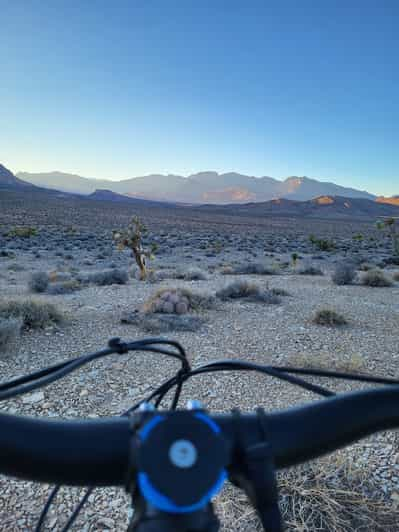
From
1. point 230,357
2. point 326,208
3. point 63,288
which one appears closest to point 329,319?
point 230,357

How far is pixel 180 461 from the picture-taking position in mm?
489

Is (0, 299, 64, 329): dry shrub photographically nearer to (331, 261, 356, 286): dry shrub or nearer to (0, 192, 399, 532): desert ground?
(0, 192, 399, 532): desert ground

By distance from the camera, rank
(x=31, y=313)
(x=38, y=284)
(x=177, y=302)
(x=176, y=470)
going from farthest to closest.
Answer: (x=38, y=284)
(x=177, y=302)
(x=31, y=313)
(x=176, y=470)

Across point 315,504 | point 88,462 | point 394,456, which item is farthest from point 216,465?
point 394,456

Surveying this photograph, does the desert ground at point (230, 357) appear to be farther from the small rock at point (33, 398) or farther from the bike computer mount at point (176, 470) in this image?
the bike computer mount at point (176, 470)

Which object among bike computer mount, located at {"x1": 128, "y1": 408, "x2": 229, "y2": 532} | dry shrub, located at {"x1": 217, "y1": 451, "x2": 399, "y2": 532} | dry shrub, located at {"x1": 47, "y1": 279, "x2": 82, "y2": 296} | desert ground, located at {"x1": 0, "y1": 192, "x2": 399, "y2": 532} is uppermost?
bike computer mount, located at {"x1": 128, "y1": 408, "x2": 229, "y2": 532}

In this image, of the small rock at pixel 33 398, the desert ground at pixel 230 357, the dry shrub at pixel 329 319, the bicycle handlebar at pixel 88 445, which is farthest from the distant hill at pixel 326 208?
the bicycle handlebar at pixel 88 445

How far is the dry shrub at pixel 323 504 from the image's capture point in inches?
77.2

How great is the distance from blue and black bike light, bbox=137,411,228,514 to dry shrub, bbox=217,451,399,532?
1887 mm

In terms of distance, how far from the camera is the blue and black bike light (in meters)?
0.46

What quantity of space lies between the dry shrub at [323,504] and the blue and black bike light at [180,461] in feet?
6.19

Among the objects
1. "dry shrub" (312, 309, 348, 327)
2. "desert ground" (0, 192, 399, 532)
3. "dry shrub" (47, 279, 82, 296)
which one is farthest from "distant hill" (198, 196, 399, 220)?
"dry shrub" (312, 309, 348, 327)

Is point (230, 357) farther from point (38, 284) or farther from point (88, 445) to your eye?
point (38, 284)

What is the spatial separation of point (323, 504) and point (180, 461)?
6.99 feet
